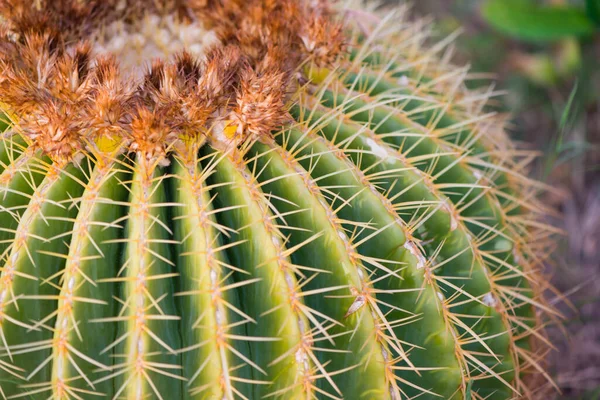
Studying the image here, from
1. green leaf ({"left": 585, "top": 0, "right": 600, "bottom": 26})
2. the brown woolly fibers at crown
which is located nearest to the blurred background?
green leaf ({"left": 585, "top": 0, "right": 600, "bottom": 26})

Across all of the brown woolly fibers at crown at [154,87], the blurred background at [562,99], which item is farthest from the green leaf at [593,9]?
the brown woolly fibers at crown at [154,87]

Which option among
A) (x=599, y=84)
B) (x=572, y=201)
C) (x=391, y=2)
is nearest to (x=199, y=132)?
(x=572, y=201)

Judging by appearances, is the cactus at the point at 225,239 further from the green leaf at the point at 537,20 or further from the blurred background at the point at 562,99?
the green leaf at the point at 537,20

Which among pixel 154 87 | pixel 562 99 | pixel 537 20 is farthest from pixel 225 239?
pixel 562 99

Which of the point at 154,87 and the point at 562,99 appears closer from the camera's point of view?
the point at 154,87

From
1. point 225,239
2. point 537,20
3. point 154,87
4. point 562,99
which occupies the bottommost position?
point 562,99

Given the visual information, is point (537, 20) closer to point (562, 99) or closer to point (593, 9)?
point (593, 9)
